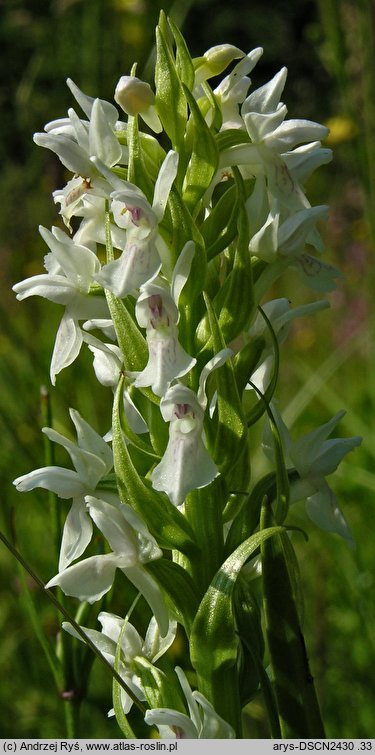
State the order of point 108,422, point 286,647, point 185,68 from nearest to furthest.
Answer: point 286,647 < point 185,68 < point 108,422

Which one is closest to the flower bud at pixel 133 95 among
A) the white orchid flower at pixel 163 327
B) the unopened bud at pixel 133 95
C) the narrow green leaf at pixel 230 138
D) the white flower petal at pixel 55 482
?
the unopened bud at pixel 133 95

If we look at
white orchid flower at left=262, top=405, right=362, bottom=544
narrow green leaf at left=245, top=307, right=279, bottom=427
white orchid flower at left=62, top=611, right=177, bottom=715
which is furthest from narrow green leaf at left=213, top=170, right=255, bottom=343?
white orchid flower at left=62, top=611, right=177, bottom=715

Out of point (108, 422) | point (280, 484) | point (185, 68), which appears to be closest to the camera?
point (280, 484)

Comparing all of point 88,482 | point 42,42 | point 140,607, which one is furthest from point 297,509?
point 42,42

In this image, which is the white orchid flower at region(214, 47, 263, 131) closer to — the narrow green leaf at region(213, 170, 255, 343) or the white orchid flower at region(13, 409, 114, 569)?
the narrow green leaf at region(213, 170, 255, 343)

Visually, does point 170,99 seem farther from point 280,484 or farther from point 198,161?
point 280,484

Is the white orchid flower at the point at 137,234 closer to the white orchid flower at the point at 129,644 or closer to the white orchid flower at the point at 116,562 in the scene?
the white orchid flower at the point at 116,562

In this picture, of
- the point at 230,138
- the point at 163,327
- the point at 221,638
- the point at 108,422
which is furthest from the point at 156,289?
the point at 108,422
